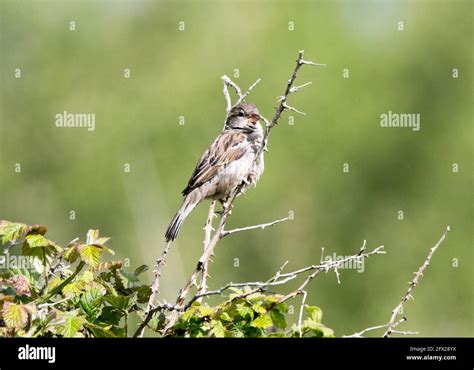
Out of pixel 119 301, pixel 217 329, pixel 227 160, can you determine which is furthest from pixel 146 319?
pixel 227 160

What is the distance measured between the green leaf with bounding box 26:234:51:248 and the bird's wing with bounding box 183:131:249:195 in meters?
4.42

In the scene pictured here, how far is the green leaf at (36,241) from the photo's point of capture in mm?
3059

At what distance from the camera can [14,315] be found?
2754mm

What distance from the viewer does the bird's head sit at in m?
7.89

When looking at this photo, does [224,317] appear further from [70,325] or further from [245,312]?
[70,325]

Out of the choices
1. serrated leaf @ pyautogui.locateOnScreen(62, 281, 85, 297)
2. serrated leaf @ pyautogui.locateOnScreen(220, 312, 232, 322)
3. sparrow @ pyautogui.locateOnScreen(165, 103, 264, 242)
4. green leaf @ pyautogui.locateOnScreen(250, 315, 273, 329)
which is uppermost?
sparrow @ pyautogui.locateOnScreen(165, 103, 264, 242)

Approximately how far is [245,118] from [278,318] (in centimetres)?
495

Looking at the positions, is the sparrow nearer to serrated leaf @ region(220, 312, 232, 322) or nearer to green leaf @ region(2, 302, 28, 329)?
serrated leaf @ region(220, 312, 232, 322)

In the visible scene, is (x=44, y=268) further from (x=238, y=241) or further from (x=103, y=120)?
(x=103, y=120)

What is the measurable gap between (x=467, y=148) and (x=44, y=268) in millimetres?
27211

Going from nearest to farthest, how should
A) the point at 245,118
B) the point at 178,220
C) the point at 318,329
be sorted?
the point at 318,329, the point at 178,220, the point at 245,118

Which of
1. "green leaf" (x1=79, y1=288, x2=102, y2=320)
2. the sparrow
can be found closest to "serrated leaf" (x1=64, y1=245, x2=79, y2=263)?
"green leaf" (x1=79, y1=288, x2=102, y2=320)

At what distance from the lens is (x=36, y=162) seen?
30.7 m

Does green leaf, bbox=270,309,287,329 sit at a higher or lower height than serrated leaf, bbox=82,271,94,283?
lower
